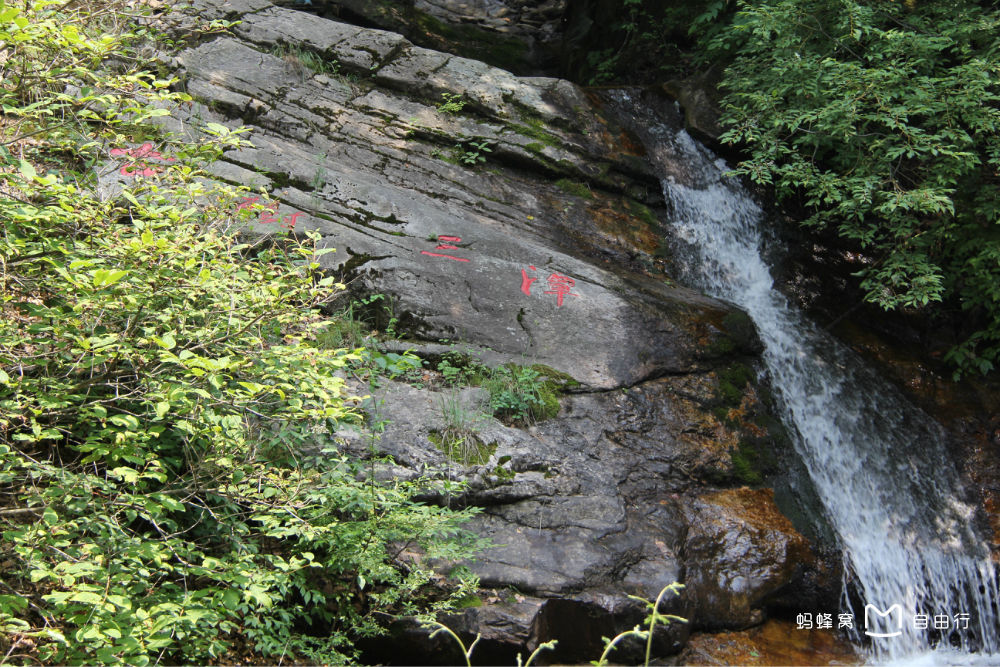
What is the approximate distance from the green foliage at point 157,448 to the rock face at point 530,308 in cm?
85

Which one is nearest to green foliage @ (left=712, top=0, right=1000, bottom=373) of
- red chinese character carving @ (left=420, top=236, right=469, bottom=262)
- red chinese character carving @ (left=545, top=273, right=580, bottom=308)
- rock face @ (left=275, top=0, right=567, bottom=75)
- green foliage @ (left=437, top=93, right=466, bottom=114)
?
red chinese character carving @ (left=545, top=273, right=580, bottom=308)

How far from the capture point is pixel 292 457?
13.1ft

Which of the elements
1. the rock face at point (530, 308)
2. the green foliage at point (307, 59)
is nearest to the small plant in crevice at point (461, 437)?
the rock face at point (530, 308)

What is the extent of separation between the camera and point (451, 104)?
8.52 m

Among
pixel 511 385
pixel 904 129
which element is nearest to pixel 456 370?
pixel 511 385

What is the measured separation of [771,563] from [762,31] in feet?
17.3

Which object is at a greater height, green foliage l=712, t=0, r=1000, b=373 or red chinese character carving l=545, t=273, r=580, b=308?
green foliage l=712, t=0, r=1000, b=373

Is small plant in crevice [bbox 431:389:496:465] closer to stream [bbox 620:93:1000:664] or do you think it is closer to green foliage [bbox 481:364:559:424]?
green foliage [bbox 481:364:559:424]

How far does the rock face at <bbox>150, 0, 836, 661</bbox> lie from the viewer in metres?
4.81

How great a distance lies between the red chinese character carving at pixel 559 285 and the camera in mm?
6598

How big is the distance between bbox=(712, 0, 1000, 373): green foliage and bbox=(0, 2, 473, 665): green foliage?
520 cm

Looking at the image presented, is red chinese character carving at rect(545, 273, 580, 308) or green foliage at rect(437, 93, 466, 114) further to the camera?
green foliage at rect(437, 93, 466, 114)

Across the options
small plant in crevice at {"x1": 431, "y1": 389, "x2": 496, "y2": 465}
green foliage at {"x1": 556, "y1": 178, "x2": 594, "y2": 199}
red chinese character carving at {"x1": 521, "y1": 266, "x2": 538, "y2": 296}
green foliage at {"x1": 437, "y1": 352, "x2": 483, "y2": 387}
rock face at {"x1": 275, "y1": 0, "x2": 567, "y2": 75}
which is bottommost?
small plant in crevice at {"x1": 431, "y1": 389, "x2": 496, "y2": 465}

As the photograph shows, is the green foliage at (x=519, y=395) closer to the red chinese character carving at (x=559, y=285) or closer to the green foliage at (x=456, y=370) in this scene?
the green foliage at (x=456, y=370)
